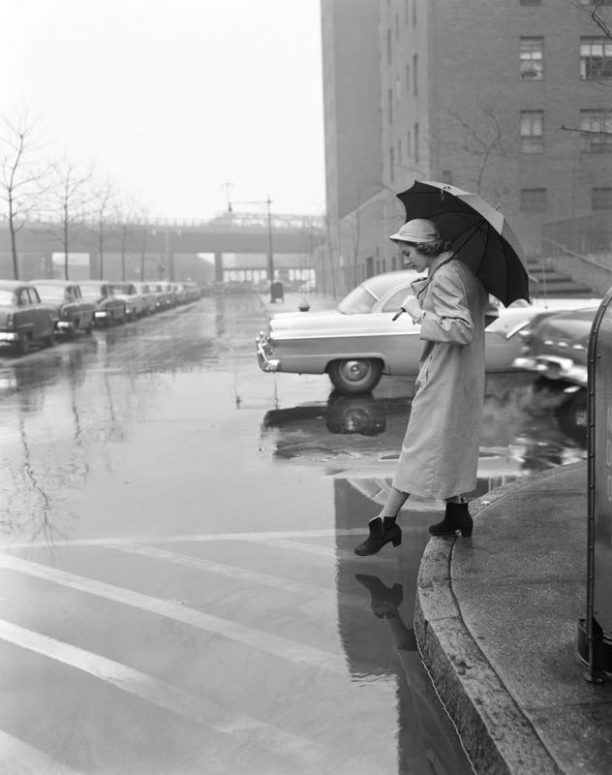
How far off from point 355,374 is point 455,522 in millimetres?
7720

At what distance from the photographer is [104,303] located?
107 ft

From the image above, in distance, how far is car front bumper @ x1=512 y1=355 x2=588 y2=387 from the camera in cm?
1180

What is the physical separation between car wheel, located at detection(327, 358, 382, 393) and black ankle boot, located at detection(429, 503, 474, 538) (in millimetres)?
7621

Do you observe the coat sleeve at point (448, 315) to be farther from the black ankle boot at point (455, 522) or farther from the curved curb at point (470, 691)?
the curved curb at point (470, 691)

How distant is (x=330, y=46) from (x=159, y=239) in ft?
122

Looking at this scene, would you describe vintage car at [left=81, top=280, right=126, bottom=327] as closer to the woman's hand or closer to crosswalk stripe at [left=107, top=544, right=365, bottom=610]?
crosswalk stripe at [left=107, top=544, right=365, bottom=610]

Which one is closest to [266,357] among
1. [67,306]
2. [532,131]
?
[67,306]

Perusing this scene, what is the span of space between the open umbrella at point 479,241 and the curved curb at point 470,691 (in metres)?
1.61

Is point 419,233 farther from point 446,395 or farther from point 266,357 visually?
point 266,357

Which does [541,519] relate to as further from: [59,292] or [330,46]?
[330,46]

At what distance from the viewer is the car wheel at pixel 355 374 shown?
12812 mm

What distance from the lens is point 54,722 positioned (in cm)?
342

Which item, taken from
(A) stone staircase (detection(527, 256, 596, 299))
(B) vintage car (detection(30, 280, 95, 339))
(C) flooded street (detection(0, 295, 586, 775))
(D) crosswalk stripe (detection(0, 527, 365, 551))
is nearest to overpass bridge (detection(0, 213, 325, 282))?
(A) stone staircase (detection(527, 256, 596, 299))

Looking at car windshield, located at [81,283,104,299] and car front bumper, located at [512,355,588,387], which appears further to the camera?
car windshield, located at [81,283,104,299]
